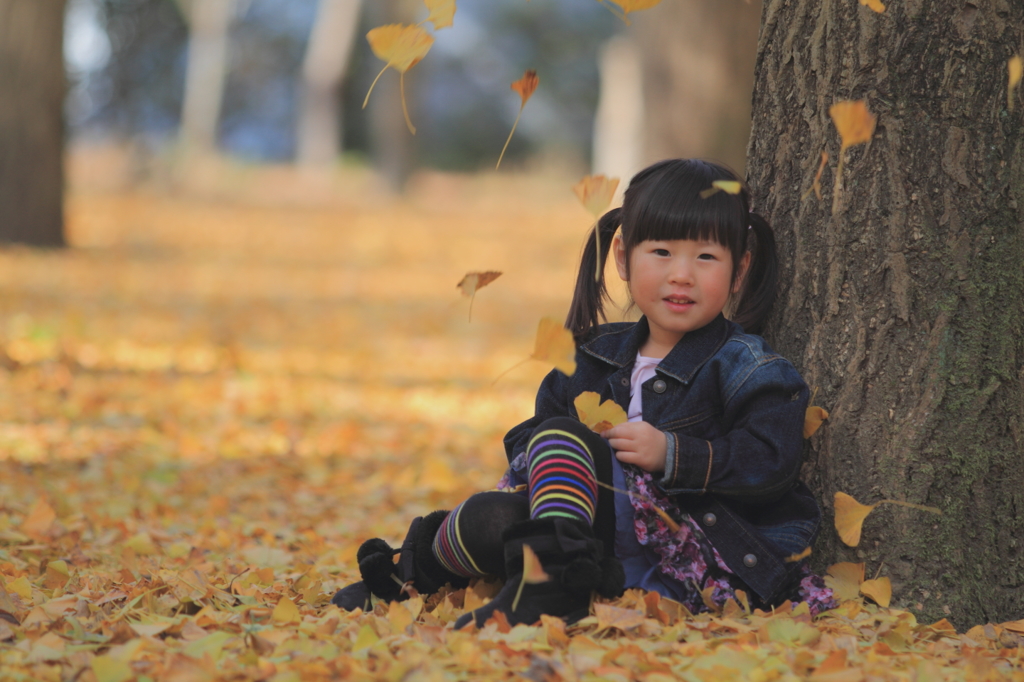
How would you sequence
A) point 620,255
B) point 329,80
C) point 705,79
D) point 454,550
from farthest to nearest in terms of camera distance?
point 329,80 → point 705,79 → point 620,255 → point 454,550

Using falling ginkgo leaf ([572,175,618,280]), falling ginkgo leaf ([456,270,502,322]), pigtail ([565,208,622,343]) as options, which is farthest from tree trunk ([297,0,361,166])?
falling ginkgo leaf ([572,175,618,280])

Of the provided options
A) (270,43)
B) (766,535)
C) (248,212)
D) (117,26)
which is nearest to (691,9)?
(766,535)

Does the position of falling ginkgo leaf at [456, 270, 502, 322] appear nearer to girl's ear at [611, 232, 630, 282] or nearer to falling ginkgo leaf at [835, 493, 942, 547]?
girl's ear at [611, 232, 630, 282]

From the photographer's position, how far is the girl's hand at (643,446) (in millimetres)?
1971

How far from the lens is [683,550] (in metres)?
2.03

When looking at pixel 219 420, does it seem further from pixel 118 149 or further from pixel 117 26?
pixel 117 26

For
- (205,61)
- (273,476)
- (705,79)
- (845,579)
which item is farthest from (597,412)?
(205,61)

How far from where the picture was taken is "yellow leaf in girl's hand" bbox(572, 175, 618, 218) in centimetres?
206

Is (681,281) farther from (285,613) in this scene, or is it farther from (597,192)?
(285,613)

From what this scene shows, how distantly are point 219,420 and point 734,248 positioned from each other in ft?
11.0

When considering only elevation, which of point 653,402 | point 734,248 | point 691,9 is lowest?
point 653,402

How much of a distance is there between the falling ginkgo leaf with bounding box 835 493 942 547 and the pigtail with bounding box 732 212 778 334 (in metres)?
0.46

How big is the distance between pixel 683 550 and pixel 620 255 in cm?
69

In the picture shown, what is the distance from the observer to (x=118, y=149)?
59.5 ft
